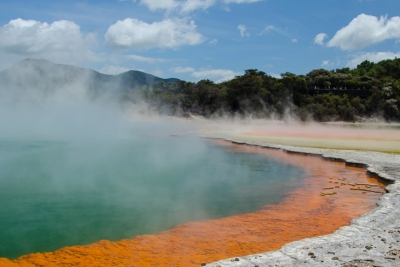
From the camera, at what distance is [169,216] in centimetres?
666

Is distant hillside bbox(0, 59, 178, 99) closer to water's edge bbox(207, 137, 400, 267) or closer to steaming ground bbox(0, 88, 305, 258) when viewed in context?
steaming ground bbox(0, 88, 305, 258)

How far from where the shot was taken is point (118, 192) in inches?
327

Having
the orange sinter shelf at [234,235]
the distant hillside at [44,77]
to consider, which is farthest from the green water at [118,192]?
the distant hillside at [44,77]

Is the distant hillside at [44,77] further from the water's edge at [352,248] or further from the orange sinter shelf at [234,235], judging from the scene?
the water's edge at [352,248]

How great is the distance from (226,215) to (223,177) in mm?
3428

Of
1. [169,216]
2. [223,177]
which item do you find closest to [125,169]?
[223,177]

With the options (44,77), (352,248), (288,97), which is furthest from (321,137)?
(288,97)

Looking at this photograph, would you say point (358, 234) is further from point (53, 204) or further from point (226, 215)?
point (53, 204)

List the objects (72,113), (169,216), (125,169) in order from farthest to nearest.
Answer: (72,113), (125,169), (169,216)

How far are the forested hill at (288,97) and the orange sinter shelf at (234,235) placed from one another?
3164 centimetres

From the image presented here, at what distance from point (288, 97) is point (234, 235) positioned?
3709 centimetres

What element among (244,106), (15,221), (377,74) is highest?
(377,74)

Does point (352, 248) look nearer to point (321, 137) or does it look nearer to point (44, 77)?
point (321, 137)

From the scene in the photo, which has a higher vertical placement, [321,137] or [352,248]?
[321,137]
